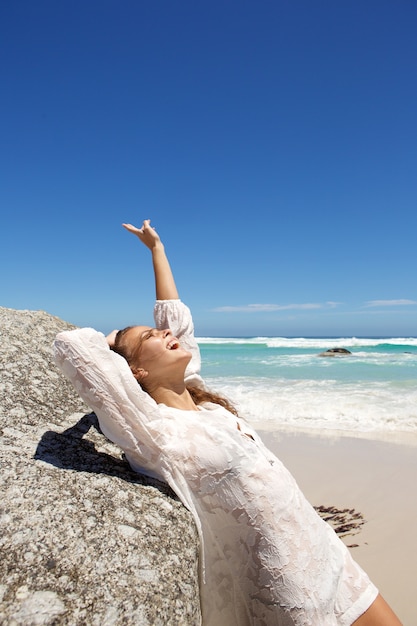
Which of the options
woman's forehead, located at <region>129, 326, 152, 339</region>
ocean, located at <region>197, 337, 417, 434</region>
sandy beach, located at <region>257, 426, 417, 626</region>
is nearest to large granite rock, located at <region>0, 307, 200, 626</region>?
woman's forehead, located at <region>129, 326, 152, 339</region>

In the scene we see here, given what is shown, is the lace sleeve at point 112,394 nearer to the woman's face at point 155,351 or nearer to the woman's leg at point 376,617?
the woman's face at point 155,351

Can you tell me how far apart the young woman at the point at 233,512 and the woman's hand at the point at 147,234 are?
4.20ft

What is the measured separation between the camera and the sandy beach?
3752 mm

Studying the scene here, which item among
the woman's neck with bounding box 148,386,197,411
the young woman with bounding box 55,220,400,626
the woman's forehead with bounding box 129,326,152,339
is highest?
the woman's forehead with bounding box 129,326,152,339

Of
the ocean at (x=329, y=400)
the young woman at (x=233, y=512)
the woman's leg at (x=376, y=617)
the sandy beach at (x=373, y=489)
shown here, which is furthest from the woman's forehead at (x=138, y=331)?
the ocean at (x=329, y=400)

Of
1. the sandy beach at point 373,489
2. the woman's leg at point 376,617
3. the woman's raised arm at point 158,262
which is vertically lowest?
the sandy beach at point 373,489

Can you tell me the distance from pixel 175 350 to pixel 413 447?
6325 mm

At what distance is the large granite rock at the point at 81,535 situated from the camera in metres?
1.40

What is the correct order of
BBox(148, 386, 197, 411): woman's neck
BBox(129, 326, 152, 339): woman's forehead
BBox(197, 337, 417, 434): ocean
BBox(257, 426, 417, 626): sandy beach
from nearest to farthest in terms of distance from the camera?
BBox(148, 386, 197, 411): woman's neck, BBox(129, 326, 152, 339): woman's forehead, BBox(257, 426, 417, 626): sandy beach, BBox(197, 337, 417, 434): ocean

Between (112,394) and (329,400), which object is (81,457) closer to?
(112,394)

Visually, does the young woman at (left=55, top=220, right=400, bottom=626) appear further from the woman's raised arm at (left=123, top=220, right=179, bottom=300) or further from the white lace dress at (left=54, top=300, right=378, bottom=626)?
the woman's raised arm at (left=123, top=220, right=179, bottom=300)

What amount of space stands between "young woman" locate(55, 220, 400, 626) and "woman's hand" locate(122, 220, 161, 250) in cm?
A: 128

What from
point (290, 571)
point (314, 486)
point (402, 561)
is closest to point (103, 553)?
point (290, 571)

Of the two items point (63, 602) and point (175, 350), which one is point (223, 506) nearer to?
point (63, 602)
